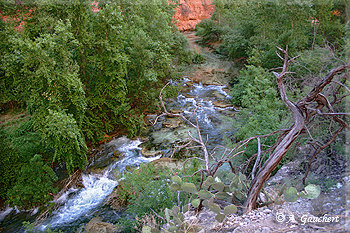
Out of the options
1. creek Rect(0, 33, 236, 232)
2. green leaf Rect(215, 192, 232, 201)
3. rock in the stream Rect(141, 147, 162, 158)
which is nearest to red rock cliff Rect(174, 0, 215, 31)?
creek Rect(0, 33, 236, 232)

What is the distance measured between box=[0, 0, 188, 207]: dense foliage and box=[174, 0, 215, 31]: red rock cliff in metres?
15.9

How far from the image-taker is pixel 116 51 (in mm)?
8312

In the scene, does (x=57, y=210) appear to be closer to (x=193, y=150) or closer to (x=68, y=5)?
→ (x=193, y=150)

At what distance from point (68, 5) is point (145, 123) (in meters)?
5.00

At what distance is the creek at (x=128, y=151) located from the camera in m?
6.21

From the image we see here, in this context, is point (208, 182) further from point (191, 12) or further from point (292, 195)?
point (191, 12)

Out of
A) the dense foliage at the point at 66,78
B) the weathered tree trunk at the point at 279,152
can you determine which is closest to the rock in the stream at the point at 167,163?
the dense foliage at the point at 66,78

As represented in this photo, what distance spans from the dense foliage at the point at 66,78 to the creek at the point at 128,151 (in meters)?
0.53

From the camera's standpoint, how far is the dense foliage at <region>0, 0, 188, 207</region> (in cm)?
657

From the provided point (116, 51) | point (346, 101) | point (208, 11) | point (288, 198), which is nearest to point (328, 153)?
point (346, 101)

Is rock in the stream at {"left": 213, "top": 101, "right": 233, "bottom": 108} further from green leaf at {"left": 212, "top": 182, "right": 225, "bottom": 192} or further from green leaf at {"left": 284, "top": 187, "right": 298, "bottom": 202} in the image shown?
green leaf at {"left": 284, "top": 187, "right": 298, "bottom": 202}

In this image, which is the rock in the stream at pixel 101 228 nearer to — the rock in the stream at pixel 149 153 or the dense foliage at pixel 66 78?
the dense foliage at pixel 66 78

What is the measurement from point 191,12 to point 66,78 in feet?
71.8

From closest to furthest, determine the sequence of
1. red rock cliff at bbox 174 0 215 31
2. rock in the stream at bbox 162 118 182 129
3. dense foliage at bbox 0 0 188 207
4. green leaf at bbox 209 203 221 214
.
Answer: green leaf at bbox 209 203 221 214
dense foliage at bbox 0 0 188 207
rock in the stream at bbox 162 118 182 129
red rock cliff at bbox 174 0 215 31
